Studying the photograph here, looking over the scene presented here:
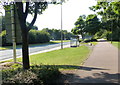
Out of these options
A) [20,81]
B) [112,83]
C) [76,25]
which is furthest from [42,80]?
[76,25]

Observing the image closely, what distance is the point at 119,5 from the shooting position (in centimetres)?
1134

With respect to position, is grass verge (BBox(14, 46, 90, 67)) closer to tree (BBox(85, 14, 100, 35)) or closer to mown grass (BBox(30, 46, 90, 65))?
mown grass (BBox(30, 46, 90, 65))

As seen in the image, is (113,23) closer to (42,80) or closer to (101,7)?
(101,7)

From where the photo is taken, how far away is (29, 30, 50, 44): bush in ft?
141

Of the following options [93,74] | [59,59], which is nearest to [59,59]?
[59,59]

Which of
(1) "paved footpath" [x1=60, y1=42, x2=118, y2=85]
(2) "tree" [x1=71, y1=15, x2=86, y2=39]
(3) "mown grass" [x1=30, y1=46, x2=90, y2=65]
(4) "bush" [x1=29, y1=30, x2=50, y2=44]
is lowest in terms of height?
(3) "mown grass" [x1=30, y1=46, x2=90, y2=65]

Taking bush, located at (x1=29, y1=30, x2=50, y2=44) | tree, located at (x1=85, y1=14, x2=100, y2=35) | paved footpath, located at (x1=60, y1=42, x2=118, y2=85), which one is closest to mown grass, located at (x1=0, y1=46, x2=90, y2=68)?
paved footpath, located at (x1=60, y1=42, x2=118, y2=85)

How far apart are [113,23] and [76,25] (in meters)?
19.8

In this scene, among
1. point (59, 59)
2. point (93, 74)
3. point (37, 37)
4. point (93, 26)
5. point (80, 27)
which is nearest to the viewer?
point (93, 74)

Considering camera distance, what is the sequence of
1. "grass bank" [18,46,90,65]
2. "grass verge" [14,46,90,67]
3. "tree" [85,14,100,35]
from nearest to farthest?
"grass verge" [14,46,90,67]
"grass bank" [18,46,90,65]
"tree" [85,14,100,35]

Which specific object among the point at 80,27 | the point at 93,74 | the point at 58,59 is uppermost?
the point at 80,27

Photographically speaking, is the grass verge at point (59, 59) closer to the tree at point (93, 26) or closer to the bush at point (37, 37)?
the bush at point (37, 37)

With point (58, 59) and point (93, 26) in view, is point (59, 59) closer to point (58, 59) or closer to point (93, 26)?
point (58, 59)

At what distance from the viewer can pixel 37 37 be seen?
46.5 meters
